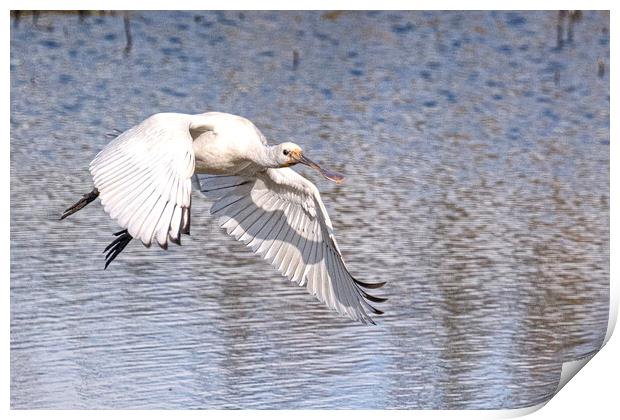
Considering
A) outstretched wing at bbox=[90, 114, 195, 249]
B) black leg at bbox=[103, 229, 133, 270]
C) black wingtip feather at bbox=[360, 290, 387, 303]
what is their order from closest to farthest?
outstretched wing at bbox=[90, 114, 195, 249] → black wingtip feather at bbox=[360, 290, 387, 303] → black leg at bbox=[103, 229, 133, 270]

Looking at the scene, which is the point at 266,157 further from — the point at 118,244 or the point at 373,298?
the point at 118,244

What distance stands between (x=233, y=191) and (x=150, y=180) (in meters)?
0.72

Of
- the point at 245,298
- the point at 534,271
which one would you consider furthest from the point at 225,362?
the point at 534,271

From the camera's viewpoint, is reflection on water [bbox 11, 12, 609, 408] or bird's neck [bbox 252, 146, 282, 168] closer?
bird's neck [bbox 252, 146, 282, 168]

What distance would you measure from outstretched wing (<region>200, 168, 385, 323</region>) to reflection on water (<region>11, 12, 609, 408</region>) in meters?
0.21

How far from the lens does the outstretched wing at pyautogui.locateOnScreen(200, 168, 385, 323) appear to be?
12.7 feet

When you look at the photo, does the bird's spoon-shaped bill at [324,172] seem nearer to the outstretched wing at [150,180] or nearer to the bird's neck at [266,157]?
the bird's neck at [266,157]

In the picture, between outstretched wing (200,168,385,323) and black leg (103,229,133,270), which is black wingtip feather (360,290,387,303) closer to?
outstretched wing (200,168,385,323)

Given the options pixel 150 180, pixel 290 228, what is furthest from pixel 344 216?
pixel 150 180

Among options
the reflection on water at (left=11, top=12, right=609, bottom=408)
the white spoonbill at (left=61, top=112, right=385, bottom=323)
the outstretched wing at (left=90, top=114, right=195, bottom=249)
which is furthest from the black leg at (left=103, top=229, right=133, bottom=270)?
the outstretched wing at (left=90, top=114, right=195, bottom=249)

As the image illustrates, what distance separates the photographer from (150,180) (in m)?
3.29

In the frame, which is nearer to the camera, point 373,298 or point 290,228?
point 373,298

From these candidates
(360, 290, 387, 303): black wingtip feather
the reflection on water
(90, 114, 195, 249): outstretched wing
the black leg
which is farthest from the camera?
the black leg

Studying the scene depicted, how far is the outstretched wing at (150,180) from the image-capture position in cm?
322
